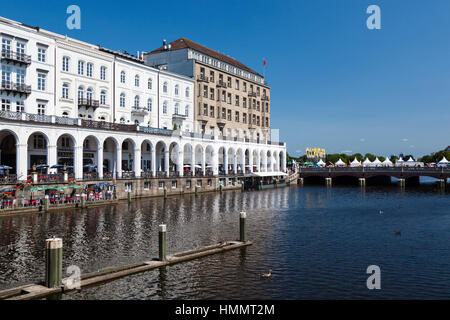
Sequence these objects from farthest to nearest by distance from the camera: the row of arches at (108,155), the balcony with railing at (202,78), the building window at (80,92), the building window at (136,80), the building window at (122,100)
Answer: the balcony with railing at (202,78) → the building window at (136,80) → the building window at (122,100) → the building window at (80,92) → the row of arches at (108,155)

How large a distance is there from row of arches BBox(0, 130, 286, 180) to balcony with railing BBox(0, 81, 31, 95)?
5129mm

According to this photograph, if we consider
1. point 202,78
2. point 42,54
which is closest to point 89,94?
point 42,54

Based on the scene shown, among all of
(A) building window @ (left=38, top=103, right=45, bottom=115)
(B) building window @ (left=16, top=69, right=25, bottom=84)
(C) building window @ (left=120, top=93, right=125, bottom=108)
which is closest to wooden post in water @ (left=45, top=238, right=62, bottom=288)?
(B) building window @ (left=16, top=69, right=25, bottom=84)

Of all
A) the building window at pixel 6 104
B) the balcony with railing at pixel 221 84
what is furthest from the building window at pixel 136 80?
the balcony with railing at pixel 221 84

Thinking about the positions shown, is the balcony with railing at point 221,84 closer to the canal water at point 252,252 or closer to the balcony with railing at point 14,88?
the balcony with railing at point 14,88

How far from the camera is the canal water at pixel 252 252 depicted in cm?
1792

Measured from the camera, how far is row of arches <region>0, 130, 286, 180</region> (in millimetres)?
48688

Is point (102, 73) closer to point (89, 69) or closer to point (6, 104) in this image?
point (89, 69)

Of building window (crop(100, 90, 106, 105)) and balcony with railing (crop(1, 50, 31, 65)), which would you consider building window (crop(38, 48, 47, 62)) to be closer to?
balcony with railing (crop(1, 50, 31, 65))

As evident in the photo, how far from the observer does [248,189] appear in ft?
274

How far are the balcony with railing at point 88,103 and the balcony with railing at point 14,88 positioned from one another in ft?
26.9

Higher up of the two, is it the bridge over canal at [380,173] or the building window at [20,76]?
the building window at [20,76]

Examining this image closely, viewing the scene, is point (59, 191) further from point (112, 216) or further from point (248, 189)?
point (248, 189)

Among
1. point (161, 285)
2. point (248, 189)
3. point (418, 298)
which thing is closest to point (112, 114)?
point (248, 189)
